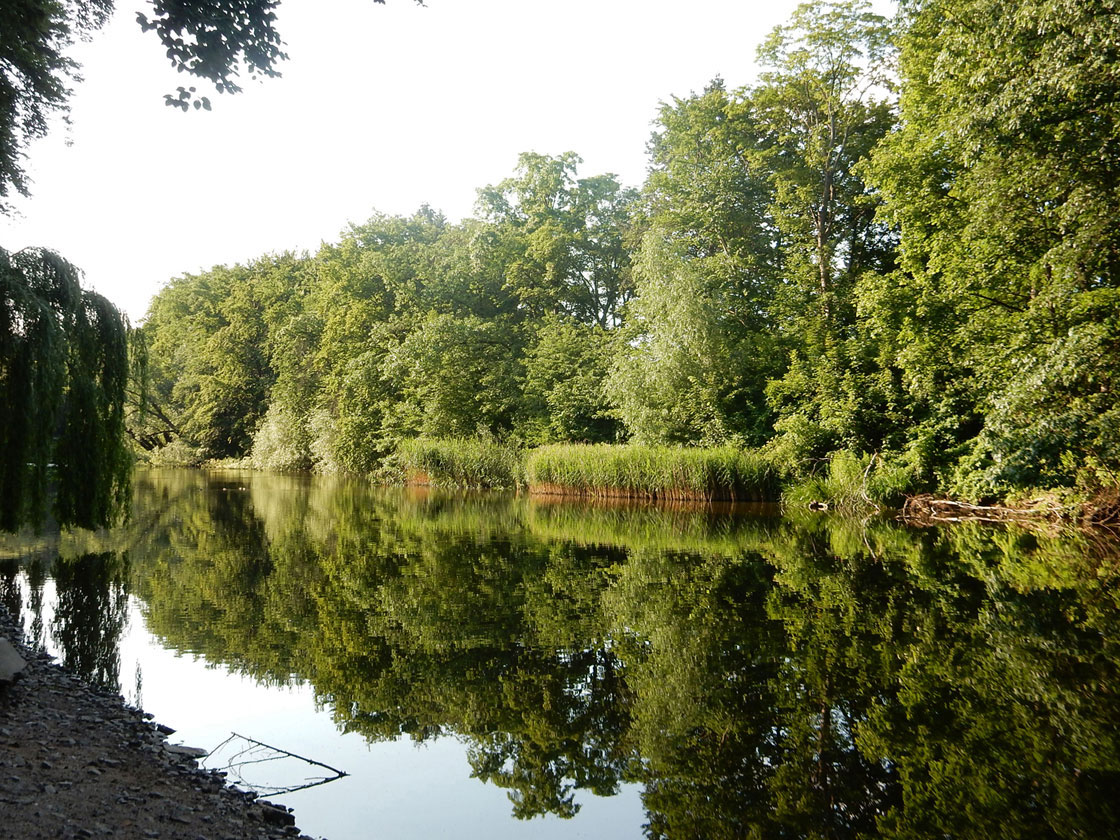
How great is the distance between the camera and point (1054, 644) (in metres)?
7.16

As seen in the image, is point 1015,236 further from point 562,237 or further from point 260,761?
point 562,237

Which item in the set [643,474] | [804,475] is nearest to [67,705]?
[643,474]

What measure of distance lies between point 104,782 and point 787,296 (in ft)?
82.2

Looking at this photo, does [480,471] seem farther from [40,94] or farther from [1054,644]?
[1054,644]

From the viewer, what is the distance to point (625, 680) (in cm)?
631

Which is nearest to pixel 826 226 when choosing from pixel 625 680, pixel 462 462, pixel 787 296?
pixel 787 296

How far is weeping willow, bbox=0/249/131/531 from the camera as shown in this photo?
7.24 m

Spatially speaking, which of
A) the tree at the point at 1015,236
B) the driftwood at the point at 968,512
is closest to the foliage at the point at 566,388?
the driftwood at the point at 968,512

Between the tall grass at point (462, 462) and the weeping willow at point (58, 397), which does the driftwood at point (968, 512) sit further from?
the weeping willow at point (58, 397)

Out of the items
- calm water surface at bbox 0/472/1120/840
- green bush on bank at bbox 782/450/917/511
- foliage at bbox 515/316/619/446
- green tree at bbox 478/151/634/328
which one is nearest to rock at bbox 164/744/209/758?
calm water surface at bbox 0/472/1120/840

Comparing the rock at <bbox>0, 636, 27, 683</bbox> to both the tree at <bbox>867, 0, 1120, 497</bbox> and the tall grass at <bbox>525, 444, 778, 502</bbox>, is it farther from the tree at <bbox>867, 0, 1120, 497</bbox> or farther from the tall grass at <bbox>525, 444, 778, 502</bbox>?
the tall grass at <bbox>525, 444, 778, 502</bbox>

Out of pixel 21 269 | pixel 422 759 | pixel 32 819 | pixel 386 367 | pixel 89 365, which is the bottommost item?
pixel 422 759

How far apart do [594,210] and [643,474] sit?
1937 centimetres

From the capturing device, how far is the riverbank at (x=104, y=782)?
11.4ft
